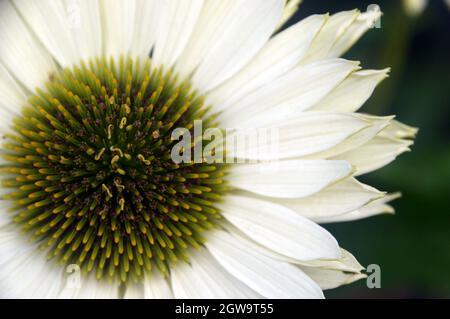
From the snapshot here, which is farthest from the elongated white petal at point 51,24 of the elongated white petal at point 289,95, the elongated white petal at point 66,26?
the elongated white petal at point 289,95

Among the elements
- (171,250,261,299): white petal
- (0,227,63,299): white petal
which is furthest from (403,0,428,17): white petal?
(0,227,63,299): white petal

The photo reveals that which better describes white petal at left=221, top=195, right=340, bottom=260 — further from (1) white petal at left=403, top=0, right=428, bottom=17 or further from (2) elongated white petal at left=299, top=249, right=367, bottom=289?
(1) white petal at left=403, top=0, right=428, bottom=17

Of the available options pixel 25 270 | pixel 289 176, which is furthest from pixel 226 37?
pixel 25 270

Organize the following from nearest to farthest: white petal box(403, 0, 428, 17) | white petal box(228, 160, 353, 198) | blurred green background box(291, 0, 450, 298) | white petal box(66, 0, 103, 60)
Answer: white petal box(228, 160, 353, 198)
white petal box(66, 0, 103, 60)
white petal box(403, 0, 428, 17)
blurred green background box(291, 0, 450, 298)

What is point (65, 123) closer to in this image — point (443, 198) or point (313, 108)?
point (313, 108)

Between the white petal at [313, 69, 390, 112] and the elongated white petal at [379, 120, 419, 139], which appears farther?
the elongated white petal at [379, 120, 419, 139]

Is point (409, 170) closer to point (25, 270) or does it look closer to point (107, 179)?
point (107, 179)

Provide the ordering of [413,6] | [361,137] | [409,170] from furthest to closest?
[409,170]
[413,6]
[361,137]
